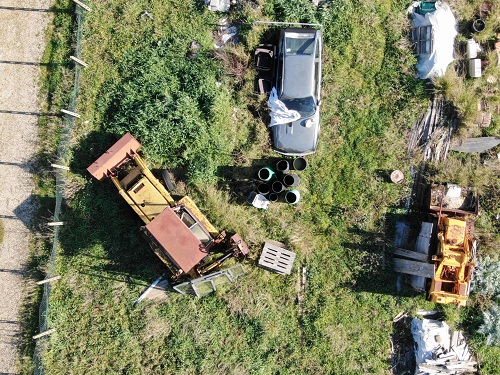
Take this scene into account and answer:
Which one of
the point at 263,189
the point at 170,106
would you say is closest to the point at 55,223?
the point at 170,106

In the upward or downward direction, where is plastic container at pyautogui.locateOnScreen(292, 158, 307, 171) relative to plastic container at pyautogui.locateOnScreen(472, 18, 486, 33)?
downward

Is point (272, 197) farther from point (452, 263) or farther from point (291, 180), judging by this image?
point (452, 263)

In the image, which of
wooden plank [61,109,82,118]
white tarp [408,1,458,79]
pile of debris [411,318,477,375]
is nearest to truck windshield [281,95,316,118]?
white tarp [408,1,458,79]

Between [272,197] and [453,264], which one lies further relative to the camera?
[272,197]

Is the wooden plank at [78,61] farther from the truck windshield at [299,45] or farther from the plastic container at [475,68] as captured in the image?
the plastic container at [475,68]

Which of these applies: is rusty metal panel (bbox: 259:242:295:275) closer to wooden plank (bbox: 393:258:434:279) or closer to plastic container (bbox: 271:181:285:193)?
plastic container (bbox: 271:181:285:193)

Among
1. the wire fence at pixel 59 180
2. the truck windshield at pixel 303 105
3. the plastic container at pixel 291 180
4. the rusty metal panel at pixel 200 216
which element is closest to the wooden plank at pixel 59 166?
the wire fence at pixel 59 180
